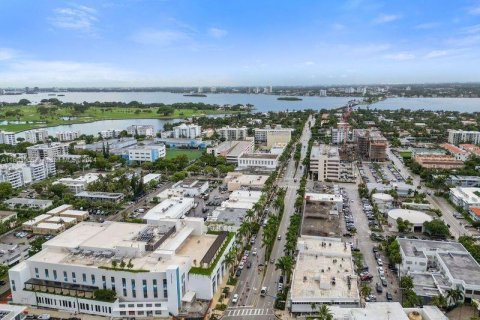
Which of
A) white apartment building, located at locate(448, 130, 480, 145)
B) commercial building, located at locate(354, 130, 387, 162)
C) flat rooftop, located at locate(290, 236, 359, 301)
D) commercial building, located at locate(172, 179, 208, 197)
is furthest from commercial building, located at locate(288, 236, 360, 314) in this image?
white apartment building, located at locate(448, 130, 480, 145)

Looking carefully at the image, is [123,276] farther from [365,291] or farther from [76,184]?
[76,184]

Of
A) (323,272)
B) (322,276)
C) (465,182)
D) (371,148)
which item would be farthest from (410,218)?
(371,148)

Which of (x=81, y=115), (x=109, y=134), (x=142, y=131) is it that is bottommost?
(x=109, y=134)

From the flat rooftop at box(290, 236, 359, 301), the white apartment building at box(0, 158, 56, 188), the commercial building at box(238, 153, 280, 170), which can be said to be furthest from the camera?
the commercial building at box(238, 153, 280, 170)

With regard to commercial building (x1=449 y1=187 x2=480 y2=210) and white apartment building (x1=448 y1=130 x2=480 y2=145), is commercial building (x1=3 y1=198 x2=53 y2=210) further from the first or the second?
white apartment building (x1=448 y1=130 x2=480 y2=145)

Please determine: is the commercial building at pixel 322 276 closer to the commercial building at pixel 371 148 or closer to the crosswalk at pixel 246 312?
the crosswalk at pixel 246 312
